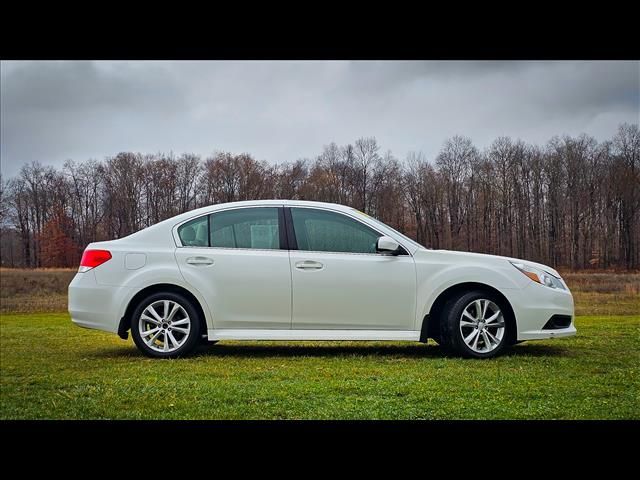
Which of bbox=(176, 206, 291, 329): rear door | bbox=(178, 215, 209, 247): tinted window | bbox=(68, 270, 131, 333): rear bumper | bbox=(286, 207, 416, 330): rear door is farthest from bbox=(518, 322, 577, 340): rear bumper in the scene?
bbox=(68, 270, 131, 333): rear bumper

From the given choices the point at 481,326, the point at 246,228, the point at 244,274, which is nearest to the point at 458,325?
the point at 481,326

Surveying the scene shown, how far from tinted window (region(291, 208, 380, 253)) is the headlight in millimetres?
1474

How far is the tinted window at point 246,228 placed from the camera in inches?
253

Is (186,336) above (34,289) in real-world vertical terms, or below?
below

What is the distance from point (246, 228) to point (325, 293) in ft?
3.45

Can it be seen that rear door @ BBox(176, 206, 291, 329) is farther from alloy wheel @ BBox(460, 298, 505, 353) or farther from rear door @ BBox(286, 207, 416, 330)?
alloy wheel @ BBox(460, 298, 505, 353)

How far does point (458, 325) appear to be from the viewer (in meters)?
6.17

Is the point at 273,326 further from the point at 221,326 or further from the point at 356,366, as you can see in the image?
the point at 356,366

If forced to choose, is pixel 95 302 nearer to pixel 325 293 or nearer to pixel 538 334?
pixel 325 293

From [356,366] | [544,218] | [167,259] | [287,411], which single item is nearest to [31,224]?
[167,259]

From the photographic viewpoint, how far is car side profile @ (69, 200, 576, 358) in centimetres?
624

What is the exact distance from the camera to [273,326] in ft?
20.6

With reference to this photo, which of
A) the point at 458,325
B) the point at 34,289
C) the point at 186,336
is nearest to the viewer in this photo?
the point at 458,325
